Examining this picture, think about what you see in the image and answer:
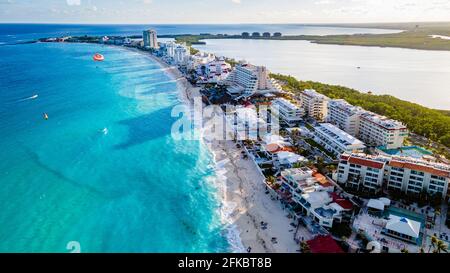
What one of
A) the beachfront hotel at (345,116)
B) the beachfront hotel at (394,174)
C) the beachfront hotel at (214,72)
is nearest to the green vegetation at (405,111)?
the beachfront hotel at (345,116)

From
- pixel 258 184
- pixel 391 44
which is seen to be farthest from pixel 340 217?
pixel 391 44

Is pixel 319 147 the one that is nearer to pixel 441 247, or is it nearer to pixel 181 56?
pixel 441 247

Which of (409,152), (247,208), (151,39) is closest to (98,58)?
(151,39)

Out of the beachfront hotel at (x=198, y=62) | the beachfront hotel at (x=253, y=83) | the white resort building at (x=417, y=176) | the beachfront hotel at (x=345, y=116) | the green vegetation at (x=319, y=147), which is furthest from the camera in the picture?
the beachfront hotel at (x=198, y=62)

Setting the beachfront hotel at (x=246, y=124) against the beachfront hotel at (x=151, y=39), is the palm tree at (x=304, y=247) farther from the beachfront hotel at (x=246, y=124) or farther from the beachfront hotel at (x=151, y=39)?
the beachfront hotel at (x=151, y=39)
